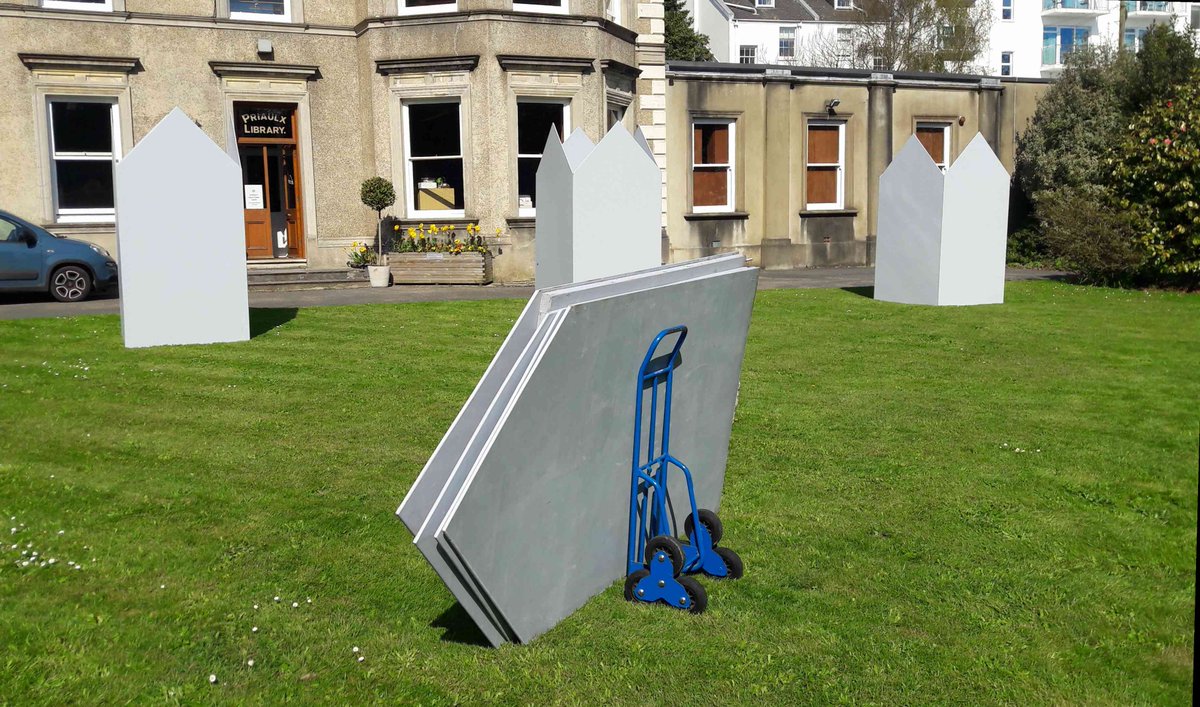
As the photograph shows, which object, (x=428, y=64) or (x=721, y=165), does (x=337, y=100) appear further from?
(x=721, y=165)

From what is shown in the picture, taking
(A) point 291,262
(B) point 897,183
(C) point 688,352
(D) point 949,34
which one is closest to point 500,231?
(A) point 291,262

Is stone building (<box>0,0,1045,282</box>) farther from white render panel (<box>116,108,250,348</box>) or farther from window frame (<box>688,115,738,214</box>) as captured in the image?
white render panel (<box>116,108,250,348</box>)

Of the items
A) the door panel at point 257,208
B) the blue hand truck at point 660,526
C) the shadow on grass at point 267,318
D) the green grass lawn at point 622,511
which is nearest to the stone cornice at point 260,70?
the door panel at point 257,208

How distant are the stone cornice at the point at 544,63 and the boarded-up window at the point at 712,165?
4238mm

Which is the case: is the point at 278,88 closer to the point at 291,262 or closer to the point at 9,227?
the point at 291,262

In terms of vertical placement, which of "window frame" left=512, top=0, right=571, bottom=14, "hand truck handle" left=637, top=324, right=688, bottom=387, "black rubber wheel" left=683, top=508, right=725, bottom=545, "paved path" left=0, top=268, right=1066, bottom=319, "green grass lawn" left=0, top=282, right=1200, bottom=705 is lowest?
"green grass lawn" left=0, top=282, right=1200, bottom=705

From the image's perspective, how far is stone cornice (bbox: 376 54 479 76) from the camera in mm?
21234

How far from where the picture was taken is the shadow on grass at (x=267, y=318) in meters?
14.1

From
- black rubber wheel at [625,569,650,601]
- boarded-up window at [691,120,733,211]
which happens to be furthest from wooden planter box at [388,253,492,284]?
black rubber wheel at [625,569,650,601]

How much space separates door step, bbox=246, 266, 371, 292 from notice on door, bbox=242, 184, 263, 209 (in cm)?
180

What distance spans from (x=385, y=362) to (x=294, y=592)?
254 inches

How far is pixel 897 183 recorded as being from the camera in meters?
16.9

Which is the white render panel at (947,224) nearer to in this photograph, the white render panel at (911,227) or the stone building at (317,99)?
the white render panel at (911,227)

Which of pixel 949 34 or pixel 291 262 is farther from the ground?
pixel 949 34
